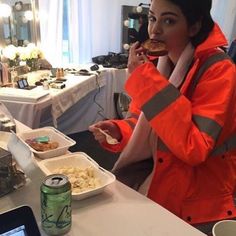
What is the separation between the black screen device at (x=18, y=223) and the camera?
0.52m

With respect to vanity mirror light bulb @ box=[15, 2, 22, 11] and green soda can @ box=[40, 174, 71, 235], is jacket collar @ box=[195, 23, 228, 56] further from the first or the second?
vanity mirror light bulb @ box=[15, 2, 22, 11]

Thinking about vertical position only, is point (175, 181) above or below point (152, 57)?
below

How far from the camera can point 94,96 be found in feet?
11.3

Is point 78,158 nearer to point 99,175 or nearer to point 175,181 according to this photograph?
point 99,175

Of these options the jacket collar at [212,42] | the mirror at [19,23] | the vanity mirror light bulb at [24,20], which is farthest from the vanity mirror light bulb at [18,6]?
the jacket collar at [212,42]

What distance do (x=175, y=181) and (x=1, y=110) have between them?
781 mm

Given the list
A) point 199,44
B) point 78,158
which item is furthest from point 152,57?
point 78,158

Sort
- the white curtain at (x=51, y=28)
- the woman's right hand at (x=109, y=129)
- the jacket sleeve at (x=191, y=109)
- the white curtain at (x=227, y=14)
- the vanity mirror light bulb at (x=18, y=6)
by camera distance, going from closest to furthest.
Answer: the jacket sleeve at (x=191, y=109) → the woman's right hand at (x=109, y=129) → the vanity mirror light bulb at (x=18, y=6) → the white curtain at (x=51, y=28) → the white curtain at (x=227, y=14)

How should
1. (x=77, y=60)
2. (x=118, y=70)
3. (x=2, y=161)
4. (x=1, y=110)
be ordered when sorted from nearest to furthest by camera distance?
(x=2, y=161)
(x=1, y=110)
(x=118, y=70)
(x=77, y=60)

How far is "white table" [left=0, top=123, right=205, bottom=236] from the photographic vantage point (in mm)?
730

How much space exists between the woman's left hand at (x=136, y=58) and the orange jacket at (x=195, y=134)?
69mm

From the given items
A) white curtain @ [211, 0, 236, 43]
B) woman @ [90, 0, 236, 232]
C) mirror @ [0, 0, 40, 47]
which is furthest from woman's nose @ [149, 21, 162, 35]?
white curtain @ [211, 0, 236, 43]

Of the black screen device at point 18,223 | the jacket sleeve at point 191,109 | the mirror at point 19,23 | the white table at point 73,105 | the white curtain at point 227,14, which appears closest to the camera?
the black screen device at point 18,223

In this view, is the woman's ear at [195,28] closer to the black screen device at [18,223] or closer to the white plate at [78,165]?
the white plate at [78,165]
